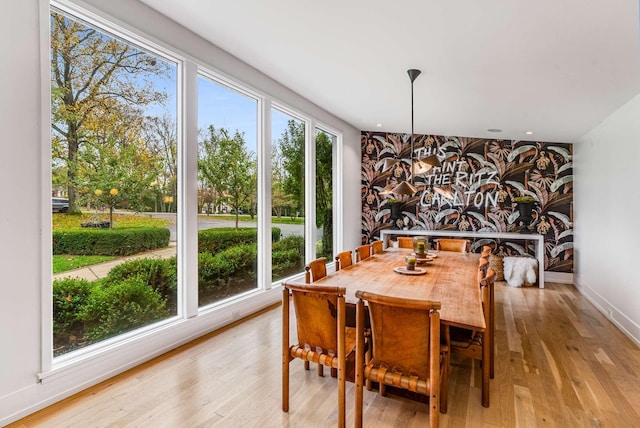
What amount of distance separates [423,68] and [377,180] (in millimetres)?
3657

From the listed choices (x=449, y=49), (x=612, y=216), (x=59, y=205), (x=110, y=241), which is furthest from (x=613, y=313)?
(x=59, y=205)

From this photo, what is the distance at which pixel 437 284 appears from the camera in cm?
264

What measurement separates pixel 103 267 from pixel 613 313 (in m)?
5.28

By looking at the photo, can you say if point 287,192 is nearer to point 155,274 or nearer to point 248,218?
point 248,218

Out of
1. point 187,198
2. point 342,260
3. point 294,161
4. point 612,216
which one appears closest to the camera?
point 187,198

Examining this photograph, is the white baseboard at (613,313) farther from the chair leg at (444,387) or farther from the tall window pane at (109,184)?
the tall window pane at (109,184)

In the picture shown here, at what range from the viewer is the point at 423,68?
129 inches

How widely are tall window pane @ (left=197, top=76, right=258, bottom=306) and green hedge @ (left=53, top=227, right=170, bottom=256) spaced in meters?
0.48

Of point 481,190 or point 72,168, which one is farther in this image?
point 481,190

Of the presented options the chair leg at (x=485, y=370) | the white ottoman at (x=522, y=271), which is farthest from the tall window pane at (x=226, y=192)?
the white ottoman at (x=522, y=271)

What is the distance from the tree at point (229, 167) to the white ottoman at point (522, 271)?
14.6ft

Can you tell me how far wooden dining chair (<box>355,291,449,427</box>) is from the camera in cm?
171

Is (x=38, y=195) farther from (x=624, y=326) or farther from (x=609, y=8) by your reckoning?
(x=624, y=326)

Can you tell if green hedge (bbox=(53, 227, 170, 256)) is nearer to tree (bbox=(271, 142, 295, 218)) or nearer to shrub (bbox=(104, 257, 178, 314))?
shrub (bbox=(104, 257, 178, 314))
